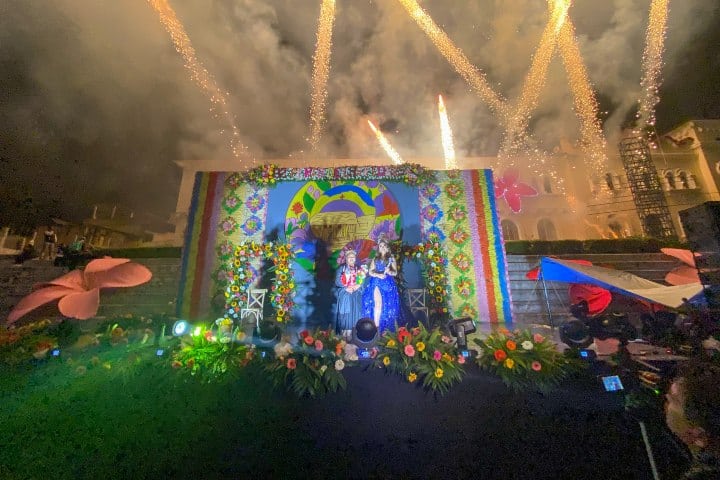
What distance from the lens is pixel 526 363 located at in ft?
10.3

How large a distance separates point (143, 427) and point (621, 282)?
9.05 m

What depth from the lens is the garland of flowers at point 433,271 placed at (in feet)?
23.0

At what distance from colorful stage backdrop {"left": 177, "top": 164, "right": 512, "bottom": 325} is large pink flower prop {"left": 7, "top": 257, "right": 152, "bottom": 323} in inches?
49.0

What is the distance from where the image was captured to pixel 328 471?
2738mm

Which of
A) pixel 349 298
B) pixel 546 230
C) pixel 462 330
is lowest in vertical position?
pixel 462 330

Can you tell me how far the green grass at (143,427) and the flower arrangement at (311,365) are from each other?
17 cm

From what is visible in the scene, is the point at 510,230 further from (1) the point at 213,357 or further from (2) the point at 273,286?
(1) the point at 213,357

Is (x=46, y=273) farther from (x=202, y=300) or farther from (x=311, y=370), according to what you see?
(x=311, y=370)

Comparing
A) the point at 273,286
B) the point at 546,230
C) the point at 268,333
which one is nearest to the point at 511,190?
the point at 546,230

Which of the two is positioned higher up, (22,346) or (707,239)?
(707,239)

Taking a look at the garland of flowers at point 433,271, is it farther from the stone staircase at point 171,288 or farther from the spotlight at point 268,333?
the spotlight at point 268,333

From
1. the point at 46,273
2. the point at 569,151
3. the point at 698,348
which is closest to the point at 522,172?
the point at 569,151

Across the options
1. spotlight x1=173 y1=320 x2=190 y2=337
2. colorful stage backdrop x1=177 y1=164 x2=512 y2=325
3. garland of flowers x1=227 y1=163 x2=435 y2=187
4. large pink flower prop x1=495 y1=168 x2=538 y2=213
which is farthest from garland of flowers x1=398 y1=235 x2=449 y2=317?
large pink flower prop x1=495 y1=168 x2=538 y2=213

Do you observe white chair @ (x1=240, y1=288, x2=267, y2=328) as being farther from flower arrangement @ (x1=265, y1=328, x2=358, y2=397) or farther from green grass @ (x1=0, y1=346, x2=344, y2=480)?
flower arrangement @ (x1=265, y1=328, x2=358, y2=397)
